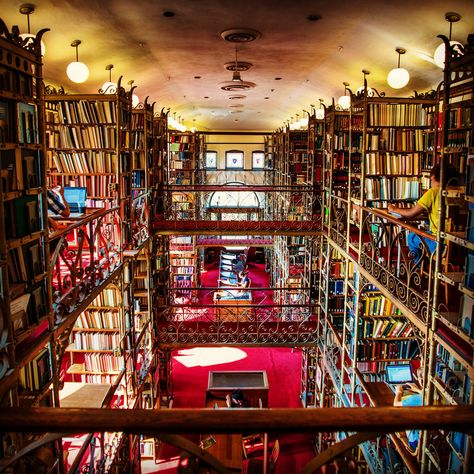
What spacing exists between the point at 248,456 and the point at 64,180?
194 inches

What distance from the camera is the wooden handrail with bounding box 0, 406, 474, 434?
114cm

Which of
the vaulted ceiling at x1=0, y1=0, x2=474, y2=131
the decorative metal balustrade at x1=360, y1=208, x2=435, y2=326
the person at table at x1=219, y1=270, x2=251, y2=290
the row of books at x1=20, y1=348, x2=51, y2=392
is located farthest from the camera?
the person at table at x1=219, y1=270, x2=251, y2=290

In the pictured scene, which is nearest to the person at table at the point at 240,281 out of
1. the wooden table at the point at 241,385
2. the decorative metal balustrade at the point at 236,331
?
the wooden table at the point at 241,385

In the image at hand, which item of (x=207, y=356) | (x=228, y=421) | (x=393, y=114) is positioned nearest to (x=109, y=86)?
(x=393, y=114)

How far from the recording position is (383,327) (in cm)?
627

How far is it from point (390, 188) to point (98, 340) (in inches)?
173

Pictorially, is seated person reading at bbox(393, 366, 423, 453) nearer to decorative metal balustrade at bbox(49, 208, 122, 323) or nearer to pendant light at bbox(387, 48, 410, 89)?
decorative metal balustrade at bbox(49, 208, 122, 323)

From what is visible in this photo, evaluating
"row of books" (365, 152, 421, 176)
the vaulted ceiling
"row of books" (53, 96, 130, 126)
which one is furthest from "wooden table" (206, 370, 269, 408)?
the vaulted ceiling

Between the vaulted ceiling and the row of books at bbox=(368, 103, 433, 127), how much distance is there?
944mm

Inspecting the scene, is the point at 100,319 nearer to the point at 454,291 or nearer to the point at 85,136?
the point at 85,136

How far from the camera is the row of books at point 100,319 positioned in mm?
6176

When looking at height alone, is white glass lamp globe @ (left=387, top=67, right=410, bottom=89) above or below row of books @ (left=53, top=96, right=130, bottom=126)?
above

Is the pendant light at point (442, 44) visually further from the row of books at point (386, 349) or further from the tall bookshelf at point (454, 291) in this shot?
the row of books at point (386, 349)

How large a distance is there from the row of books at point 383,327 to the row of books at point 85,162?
152 inches
